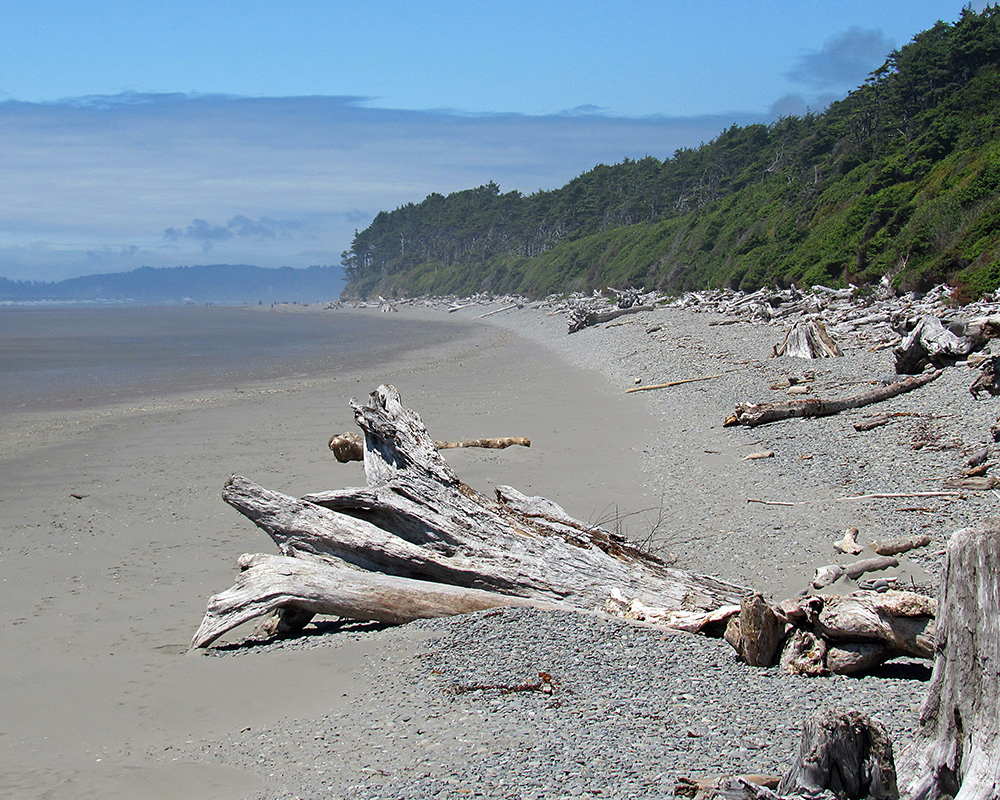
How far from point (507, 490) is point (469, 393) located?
13.6m

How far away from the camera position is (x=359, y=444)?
13.0 metres

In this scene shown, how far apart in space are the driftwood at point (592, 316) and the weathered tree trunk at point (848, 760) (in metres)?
36.7

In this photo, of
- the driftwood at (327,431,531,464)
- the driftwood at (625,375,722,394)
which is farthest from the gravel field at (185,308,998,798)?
the driftwood at (625,375,722,394)

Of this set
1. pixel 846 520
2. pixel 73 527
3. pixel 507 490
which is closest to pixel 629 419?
pixel 846 520

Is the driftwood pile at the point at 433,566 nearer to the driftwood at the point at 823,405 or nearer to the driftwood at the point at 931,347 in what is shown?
the driftwood at the point at 823,405

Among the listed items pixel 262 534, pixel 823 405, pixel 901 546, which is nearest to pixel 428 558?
pixel 262 534

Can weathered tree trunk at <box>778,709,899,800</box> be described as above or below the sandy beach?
above

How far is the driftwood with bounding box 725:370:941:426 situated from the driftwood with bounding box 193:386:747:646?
6.83m

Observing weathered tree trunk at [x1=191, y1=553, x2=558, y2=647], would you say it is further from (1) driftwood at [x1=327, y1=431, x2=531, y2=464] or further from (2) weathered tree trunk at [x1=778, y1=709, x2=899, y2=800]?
(1) driftwood at [x1=327, y1=431, x2=531, y2=464]

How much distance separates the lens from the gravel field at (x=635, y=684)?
393 cm

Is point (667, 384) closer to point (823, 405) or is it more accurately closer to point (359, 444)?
point (823, 405)

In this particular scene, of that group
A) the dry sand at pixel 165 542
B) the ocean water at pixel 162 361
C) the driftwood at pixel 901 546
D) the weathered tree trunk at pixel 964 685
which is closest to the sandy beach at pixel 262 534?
the dry sand at pixel 165 542

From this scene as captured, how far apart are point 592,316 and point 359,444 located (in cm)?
2869

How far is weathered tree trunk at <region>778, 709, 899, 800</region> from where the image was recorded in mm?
3018
